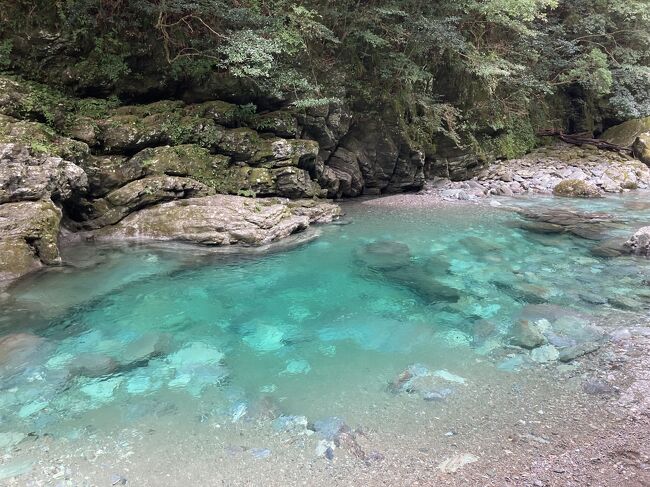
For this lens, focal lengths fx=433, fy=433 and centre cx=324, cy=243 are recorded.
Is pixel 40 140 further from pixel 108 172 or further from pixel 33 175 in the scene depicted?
pixel 108 172

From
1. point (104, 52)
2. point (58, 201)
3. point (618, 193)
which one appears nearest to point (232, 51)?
point (104, 52)

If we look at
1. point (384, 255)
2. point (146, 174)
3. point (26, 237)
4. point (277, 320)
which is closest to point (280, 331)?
point (277, 320)

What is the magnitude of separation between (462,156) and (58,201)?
12.8 meters

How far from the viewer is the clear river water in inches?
150

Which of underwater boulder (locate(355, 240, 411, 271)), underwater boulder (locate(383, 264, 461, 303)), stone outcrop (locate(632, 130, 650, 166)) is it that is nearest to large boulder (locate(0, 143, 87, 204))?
underwater boulder (locate(355, 240, 411, 271))

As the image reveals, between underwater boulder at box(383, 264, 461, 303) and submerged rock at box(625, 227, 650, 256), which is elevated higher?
submerged rock at box(625, 227, 650, 256)

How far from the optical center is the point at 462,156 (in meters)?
15.7

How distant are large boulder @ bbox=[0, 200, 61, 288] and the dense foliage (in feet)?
13.1

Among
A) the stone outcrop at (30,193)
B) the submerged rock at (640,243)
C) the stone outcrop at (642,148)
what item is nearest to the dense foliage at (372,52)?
the stone outcrop at (642,148)

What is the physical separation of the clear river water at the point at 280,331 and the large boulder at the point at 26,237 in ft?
1.14

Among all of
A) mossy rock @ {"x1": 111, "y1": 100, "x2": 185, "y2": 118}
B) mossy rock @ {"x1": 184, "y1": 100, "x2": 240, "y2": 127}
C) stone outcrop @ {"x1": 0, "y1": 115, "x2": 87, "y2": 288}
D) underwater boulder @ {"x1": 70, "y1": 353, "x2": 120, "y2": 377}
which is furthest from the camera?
mossy rock @ {"x1": 184, "y1": 100, "x2": 240, "y2": 127}

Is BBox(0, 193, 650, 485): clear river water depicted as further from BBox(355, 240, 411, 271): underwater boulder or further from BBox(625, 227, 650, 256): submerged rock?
BBox(625, 227, 650, 256): submerged rock

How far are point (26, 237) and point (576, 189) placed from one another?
1472 cm

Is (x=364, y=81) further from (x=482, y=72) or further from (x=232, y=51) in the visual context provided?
(x=232, y=51)
